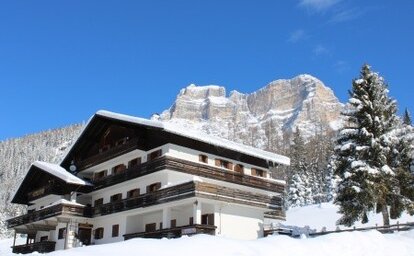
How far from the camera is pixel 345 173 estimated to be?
34.2 meters

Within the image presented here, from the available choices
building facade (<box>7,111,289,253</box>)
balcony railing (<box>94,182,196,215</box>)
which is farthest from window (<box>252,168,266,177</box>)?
balcony railing (<box>94,182,196,215</box>)

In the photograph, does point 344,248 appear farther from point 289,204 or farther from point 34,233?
point 289,204

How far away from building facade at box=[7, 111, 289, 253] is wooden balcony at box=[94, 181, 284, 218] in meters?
0.07

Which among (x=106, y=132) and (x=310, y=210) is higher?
(x=106, y=132)

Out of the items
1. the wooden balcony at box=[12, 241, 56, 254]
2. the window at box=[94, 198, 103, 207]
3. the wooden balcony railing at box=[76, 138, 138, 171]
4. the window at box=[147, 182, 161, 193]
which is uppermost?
the wooden balcony railing at box=[76, 138, 138, 171]

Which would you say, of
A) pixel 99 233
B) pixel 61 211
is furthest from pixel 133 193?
pixel 61 211

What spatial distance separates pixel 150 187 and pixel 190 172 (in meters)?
3.76

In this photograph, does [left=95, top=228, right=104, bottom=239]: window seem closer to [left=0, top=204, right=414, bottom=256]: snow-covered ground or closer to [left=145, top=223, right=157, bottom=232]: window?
[left=145, top=223, right=157, bottom=232]: window

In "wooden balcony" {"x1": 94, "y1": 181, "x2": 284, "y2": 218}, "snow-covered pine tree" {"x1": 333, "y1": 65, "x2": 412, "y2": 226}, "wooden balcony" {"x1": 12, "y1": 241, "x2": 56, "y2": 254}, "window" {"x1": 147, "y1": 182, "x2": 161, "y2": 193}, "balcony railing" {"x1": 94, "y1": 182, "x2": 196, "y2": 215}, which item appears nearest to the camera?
"wooden balcony" {"x1": 94, "y1": 181, "x2": 284, "y2": 218}

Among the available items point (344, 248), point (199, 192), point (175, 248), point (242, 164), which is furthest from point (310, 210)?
point (175, 248)

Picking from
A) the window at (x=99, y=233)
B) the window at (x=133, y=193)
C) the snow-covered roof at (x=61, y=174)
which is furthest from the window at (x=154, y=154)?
the window at (x=99, y=233)

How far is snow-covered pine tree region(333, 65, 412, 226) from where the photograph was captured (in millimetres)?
33469

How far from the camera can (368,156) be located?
115 feet

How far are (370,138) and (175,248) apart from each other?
21129 millimetres
